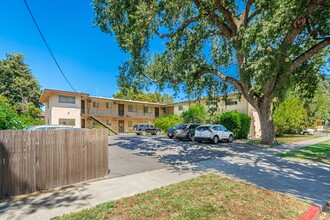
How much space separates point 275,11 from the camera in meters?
8.19

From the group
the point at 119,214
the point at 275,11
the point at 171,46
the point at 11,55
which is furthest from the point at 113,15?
the point at 11,55

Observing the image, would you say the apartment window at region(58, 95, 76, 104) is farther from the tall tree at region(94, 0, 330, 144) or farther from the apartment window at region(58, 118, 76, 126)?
the tall tree at region(94, 0, 330, 144)

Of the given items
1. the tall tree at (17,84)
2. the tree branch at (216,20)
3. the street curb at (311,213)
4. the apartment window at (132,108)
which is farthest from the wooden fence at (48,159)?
the tall tree at (17,84)

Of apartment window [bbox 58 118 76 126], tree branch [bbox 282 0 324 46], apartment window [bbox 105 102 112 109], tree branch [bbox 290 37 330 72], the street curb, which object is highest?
tree branch [bbox 282 0 324 46]

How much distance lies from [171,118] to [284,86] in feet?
65.5

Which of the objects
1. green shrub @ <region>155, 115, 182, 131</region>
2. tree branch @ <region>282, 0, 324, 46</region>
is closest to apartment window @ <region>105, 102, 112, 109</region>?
green shrub @ <region>155, 115, 182, 131</region>

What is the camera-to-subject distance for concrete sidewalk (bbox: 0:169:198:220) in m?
3.72

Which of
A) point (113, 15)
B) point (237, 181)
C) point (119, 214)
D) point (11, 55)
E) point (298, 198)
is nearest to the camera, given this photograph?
point (119, 214)

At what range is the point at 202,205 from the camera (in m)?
3.99

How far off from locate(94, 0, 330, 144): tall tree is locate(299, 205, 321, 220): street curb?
613 cm

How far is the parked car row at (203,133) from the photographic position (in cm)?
1537

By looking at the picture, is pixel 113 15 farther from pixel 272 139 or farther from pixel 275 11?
pixel 272 139

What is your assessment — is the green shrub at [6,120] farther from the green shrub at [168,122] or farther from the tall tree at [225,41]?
the green shrub at [168,122]

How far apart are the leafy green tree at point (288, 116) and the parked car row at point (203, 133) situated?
31.4 ft
